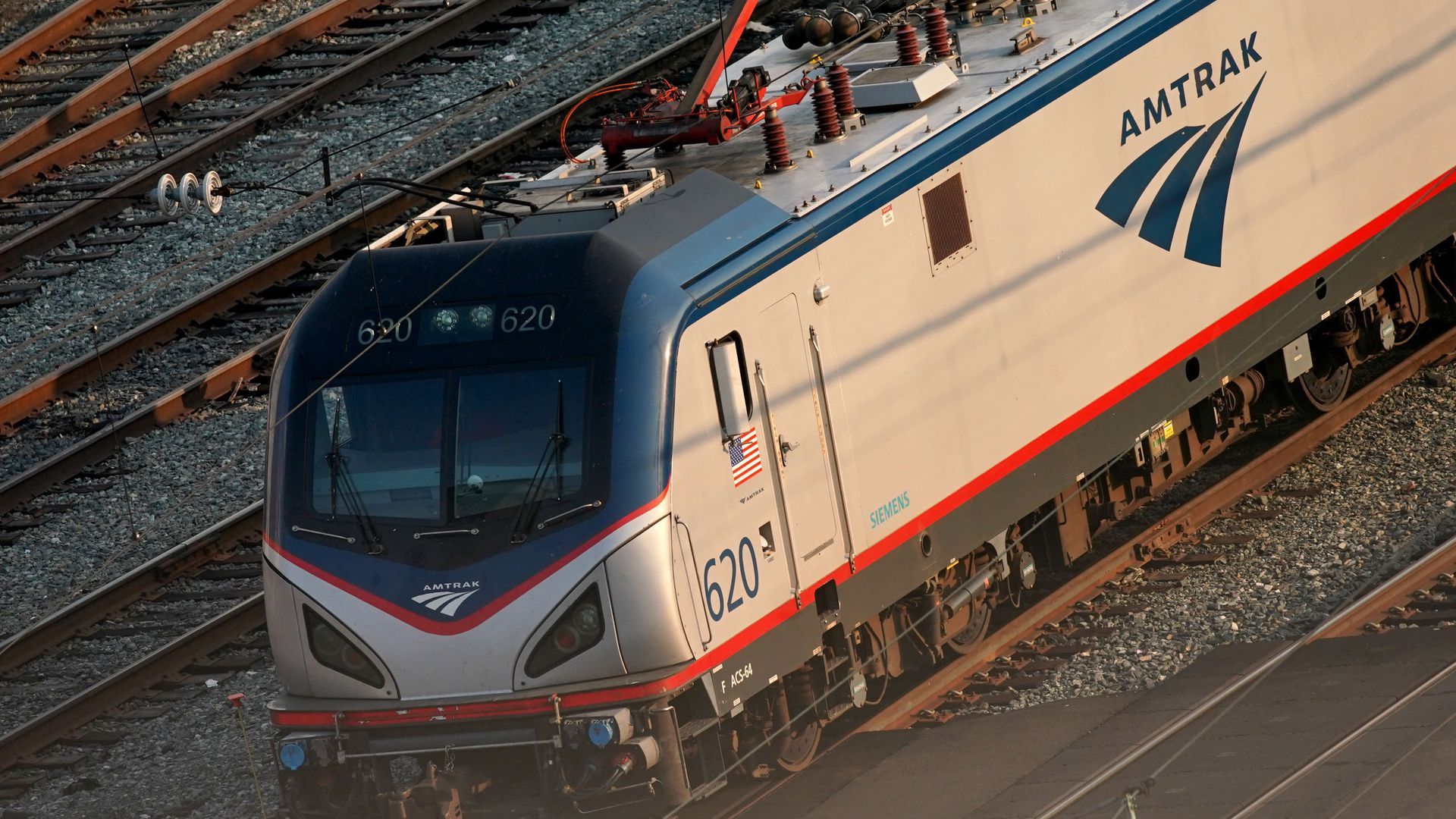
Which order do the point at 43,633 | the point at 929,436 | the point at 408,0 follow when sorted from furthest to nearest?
the point at 408,0 → the point at 43,633 → the point at 929,436

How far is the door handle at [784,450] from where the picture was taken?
396 inches

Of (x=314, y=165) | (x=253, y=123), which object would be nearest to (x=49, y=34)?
(x=253, y=123)

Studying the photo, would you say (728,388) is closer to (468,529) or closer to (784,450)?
(784,450)

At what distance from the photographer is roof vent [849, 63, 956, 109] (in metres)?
11.5

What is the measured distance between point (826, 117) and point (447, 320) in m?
2.56

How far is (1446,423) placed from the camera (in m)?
14.0

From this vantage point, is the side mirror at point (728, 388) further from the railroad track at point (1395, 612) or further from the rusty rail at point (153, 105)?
the rusty rail at point (153, 105)

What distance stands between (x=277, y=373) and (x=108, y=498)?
547 centimetres

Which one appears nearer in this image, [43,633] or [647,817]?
[647,817]

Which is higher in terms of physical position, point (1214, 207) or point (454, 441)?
point (454, 441)

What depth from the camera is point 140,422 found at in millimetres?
15625

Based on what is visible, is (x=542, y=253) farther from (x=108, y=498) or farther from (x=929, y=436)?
(x=108, y=498)

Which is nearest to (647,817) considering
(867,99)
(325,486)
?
(325,486)

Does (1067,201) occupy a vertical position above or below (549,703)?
above
